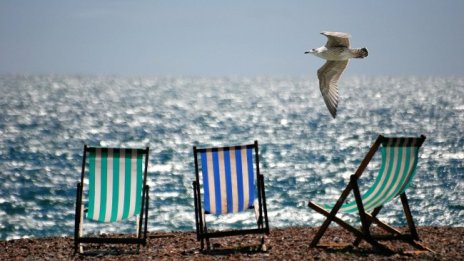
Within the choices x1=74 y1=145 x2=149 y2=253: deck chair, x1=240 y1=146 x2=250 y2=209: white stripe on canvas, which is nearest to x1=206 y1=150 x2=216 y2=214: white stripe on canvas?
x1=240 y1=146 x2=250 y2=209: white stripe on canvas

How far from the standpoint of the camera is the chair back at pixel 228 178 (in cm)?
649

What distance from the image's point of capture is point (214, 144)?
38094mm

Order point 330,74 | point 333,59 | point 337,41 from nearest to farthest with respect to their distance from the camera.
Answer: point 337,41, point 333,59, point 330,74

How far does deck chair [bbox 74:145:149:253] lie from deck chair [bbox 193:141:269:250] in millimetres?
498

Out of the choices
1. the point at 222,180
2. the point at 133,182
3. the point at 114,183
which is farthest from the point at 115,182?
the point at 222,180

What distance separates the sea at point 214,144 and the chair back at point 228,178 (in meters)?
9.16

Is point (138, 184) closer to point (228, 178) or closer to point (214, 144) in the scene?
point (228, 178)

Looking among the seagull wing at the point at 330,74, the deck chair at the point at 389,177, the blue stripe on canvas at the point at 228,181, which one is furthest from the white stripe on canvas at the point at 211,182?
the seagull wing at the point at 330,74

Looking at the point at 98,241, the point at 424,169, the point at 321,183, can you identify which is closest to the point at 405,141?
the point at 98,241

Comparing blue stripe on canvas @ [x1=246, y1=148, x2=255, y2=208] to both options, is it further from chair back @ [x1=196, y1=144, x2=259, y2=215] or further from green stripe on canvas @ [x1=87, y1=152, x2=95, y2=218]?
green stripe on canvas @ [x1=87, y1=152, x2=95, y2=218]

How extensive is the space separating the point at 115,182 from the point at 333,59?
3.44 metres

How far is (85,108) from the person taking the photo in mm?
69500

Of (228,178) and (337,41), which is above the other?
(337,41)

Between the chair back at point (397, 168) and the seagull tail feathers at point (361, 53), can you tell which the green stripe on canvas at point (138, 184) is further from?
the seagull tail feathers at point (361, 53)
